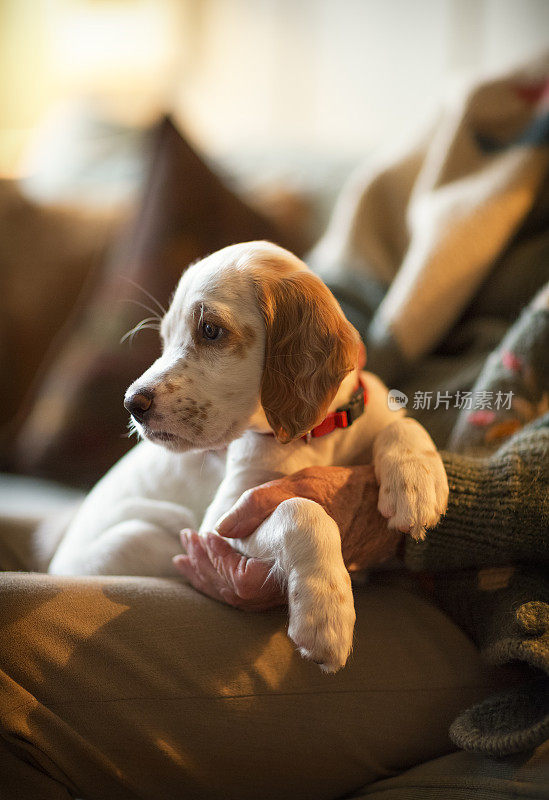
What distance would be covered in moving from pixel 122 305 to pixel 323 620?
1.85 feet

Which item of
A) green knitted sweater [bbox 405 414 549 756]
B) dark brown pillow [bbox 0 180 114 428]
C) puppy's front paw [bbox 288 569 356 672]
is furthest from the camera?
dark brown pillow [bbox 0 180 114 428]

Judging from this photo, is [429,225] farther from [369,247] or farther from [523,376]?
[523,376]

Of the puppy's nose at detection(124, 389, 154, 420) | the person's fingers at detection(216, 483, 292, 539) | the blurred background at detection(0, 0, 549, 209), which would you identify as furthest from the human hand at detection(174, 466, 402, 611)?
the blurred background at detection(0, 0, 549, 209)

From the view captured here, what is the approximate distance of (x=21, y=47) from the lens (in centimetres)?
304

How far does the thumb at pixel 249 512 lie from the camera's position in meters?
0.71

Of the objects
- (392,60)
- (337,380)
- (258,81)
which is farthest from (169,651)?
(258,81)

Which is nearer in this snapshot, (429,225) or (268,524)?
(268,524)

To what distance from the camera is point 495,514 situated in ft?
2.50

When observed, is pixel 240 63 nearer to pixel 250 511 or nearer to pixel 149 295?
pixel 149 295

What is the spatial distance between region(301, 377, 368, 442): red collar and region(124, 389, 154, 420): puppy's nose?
18cm

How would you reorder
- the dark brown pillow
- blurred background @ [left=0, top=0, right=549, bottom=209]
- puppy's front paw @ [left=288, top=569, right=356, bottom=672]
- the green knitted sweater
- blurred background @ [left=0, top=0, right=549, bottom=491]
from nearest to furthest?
puppy's front paw @ [left=288, top=569, right=356, bottom=672], the green knitted sweater, blurred background @ [left=0, top=0, right=549, bottom=491], the dark brown pillow, blurred background @ [left=0, top=0, right=549, bottom=209]

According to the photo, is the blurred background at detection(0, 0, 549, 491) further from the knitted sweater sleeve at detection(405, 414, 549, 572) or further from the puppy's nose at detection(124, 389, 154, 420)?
the knitted sweater sleeve at detection(405, 414, 549, 572)

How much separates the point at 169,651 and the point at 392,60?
7.76 feet

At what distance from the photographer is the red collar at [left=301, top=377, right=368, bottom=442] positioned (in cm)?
74
